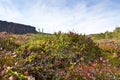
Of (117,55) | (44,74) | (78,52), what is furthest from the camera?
(117,55)

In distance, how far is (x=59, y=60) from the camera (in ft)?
36.9

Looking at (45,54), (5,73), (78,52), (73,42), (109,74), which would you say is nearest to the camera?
(5,73)

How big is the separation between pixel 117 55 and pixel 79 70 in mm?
5771

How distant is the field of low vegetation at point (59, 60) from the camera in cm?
838

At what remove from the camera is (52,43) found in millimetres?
13094

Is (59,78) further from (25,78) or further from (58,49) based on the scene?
(58,49)

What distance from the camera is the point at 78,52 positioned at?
1272 centimetres

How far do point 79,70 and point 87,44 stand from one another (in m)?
4.53

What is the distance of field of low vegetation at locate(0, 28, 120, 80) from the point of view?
8.38 m

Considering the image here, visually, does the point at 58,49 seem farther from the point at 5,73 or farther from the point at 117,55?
the point at 5,73

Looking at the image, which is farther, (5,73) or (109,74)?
(109,74)

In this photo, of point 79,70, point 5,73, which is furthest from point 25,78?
point 79,70

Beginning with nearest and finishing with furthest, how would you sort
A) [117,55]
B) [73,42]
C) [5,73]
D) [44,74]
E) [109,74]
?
[5,73]
[44,74]
[109,74]
[73,42]
[117,55]

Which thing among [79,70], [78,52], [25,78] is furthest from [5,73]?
[78,52]
